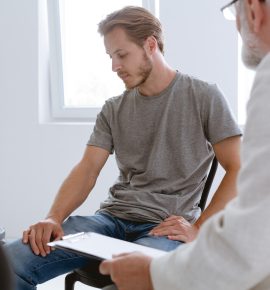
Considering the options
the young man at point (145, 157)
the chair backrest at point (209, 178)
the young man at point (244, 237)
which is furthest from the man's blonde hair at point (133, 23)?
the young man at point (244, 237)

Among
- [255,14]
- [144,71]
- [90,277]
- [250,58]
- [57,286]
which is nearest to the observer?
[255,14]

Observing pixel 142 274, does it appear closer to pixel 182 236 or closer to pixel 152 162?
pixel 182 236

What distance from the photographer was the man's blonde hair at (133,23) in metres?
1.78

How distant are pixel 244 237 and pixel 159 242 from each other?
77cm

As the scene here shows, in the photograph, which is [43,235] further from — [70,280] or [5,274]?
[5,274]

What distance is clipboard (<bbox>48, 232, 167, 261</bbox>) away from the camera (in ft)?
3.44

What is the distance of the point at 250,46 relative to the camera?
88 centimetres

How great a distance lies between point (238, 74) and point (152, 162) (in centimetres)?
137

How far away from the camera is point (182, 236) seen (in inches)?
57.6

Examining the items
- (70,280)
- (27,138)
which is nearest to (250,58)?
(70,280)

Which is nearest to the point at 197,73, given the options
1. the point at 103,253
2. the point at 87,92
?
the point at 87,92

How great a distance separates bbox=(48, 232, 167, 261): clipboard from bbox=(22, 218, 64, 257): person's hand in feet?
0.82

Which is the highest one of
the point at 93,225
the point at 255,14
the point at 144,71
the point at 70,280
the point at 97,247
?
the point at 255,14

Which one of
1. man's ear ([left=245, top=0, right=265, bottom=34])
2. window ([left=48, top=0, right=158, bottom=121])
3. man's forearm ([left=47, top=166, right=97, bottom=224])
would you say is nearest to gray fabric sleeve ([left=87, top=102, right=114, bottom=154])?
man's forearm ([left=47, top=166, right=97, bottom=224])
